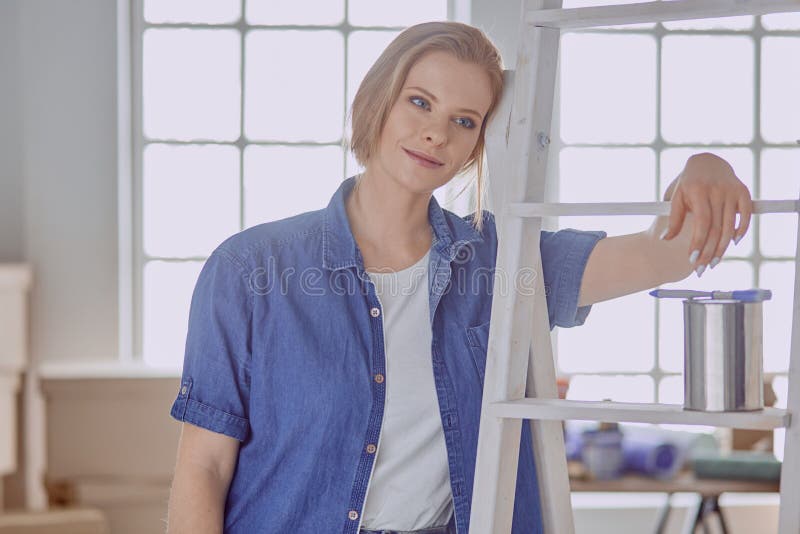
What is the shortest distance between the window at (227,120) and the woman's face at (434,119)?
2275 millimetres

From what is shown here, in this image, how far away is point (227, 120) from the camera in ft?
13.2

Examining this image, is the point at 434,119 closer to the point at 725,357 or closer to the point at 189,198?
the point at 725,357

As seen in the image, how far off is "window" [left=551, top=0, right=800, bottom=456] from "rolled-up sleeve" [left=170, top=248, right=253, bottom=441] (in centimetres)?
256

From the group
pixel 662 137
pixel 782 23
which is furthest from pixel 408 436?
pixel 782 23

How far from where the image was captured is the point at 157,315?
4027 mm

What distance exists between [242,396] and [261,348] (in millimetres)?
88

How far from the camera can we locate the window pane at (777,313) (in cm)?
423

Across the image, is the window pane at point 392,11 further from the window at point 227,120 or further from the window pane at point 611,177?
the window pane at point 611,177

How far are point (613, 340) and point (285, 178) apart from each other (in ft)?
4.83

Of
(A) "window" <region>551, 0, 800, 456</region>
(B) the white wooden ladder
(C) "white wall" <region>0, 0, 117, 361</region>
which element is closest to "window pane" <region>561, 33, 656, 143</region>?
(A) "window" <region>551, 0, 800, 456</region>

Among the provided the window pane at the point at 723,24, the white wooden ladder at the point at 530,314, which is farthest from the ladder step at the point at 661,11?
the window pane at the point at 723,24

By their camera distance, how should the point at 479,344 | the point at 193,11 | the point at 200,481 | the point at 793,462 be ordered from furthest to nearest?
the point at 193,11 < the point at 479,344 < the point at 200,481 < the point at 793,462

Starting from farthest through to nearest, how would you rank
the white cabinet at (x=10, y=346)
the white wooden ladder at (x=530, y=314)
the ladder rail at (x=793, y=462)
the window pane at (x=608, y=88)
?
the window pane at (x=608, y=88) → the white cabinet at (x=10, y=346) → the white wooden ladder at (x=530, y=314) → the ladder rail at (x=793, y=462)

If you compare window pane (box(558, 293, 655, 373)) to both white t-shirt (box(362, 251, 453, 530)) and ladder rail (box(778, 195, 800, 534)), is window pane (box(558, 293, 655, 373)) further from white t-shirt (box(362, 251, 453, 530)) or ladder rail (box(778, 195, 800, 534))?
ladder rail (box(778, 195, 800, 534))
